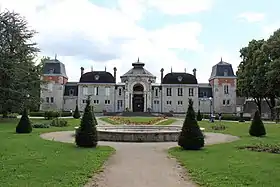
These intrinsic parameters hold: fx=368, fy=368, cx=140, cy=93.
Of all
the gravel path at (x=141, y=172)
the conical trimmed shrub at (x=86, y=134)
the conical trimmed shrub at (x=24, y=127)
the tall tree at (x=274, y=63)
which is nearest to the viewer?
the gravel path at (x=141, y=172)

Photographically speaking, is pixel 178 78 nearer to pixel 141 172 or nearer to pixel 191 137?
pixel 191 137

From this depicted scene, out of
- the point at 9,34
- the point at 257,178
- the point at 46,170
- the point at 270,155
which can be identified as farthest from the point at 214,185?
the point at 9,34

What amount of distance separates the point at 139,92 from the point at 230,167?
211 ft

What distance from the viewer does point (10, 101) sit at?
36000 mm

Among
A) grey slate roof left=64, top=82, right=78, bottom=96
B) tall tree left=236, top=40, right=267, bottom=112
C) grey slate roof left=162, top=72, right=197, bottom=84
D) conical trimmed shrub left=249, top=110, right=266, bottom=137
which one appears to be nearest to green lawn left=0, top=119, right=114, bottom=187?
conical trimmed shrub left=249, top=110, right=266, bottom=137

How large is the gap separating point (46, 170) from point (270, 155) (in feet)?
27.3

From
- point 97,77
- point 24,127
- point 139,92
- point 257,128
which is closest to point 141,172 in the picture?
point 257,128

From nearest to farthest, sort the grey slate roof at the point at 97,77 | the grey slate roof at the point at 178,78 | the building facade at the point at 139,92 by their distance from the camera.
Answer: the building facade at the point at 139,92 → the grey slate roof at the point at 97,77 → the grey slate roof at the point at 178,78

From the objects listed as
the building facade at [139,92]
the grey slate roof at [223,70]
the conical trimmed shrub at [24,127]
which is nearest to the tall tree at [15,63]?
the conical trimmed shrub at [24,127]

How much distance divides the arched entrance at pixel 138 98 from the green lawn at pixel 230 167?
59486 millimetres

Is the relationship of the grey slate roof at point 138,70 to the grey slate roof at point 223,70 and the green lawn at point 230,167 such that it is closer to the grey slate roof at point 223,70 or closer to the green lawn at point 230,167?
the grey slate roof at point 223,70

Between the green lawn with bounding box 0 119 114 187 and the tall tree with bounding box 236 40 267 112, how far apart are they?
32520 millimetres

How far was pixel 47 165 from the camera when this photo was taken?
423 inches

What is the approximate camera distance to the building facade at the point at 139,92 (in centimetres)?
7444
